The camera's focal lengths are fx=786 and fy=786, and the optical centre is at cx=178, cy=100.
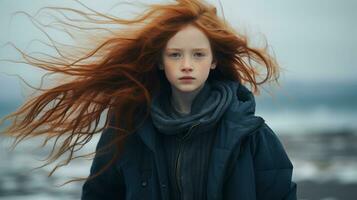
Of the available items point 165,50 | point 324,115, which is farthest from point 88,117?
point 324,115

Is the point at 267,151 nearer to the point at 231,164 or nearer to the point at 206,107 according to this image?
the point at 231,164

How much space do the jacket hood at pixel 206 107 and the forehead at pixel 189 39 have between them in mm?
209

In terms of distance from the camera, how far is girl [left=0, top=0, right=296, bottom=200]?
10.8ft

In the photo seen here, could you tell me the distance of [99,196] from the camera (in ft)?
11.9

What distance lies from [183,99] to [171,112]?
0.08 m

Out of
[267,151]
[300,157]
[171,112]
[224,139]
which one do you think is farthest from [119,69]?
[300,157]

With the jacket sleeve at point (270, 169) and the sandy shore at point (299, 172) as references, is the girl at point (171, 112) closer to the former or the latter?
the jacket sleeve at point (270, 169)

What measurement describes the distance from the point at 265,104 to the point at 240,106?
9566 millimetres

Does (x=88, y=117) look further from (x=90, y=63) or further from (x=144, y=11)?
(x=144, y=11)

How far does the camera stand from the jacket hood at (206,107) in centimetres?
330

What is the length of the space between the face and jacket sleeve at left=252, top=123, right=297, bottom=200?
36 cm

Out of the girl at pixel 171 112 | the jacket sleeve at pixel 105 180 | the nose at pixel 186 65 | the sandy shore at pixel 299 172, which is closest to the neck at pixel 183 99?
the girl at pixel 171 112

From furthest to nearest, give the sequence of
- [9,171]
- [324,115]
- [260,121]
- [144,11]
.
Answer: [324,115]
[9,171]
[144,11]
[260,121]

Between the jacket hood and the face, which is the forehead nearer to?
the face
